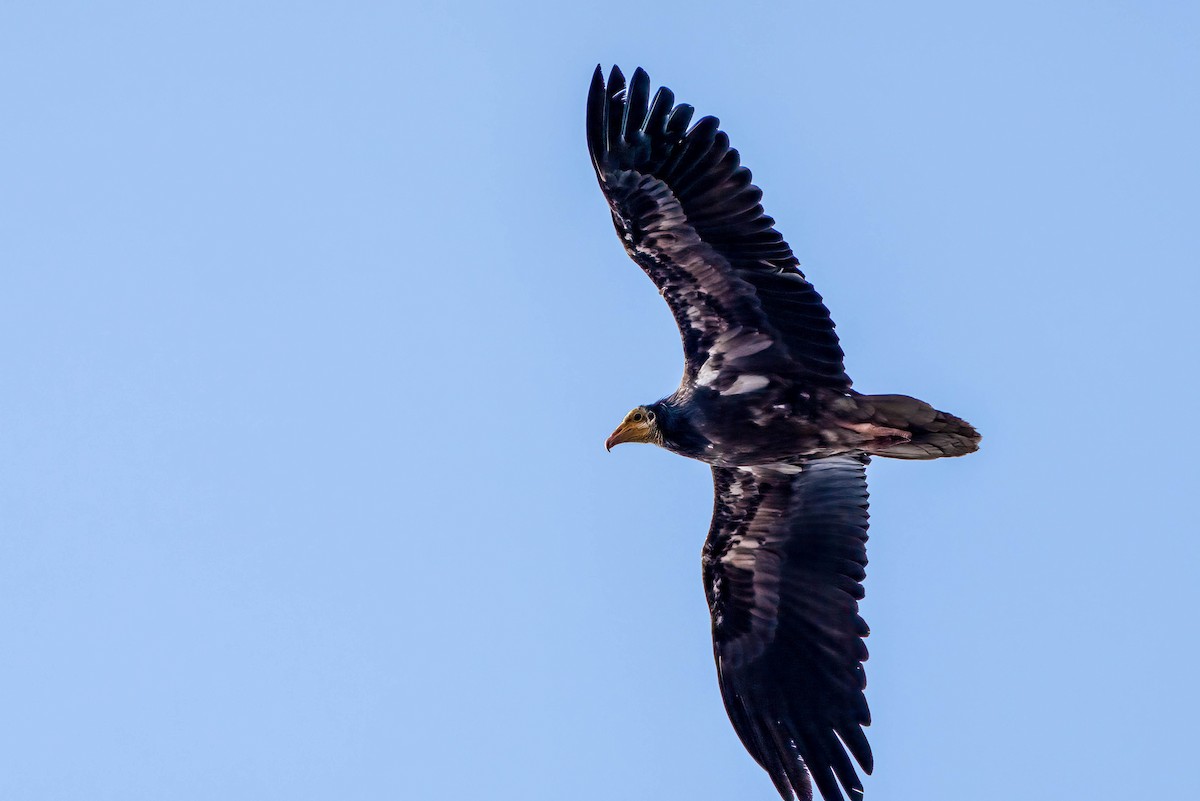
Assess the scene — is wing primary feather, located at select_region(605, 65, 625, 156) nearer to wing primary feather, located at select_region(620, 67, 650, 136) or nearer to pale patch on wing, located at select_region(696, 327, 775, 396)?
wing primary feather, located at select_region(620, 67, 650, 136)

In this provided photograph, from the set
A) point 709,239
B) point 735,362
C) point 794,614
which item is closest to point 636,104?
point 709,239

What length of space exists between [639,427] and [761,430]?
1108mm

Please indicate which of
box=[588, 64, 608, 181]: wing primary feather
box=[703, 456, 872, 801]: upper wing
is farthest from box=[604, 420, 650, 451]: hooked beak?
box=[588, 64, 608, 181]: wing primary feather

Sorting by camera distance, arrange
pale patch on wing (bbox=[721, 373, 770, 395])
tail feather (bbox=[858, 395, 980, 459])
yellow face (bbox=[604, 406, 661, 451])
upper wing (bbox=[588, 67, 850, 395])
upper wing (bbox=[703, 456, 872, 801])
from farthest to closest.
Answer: yellow face (bbox=[604, 406, 661, 451]) < upper wing (bbox=[703, 456, 872, 801]) < pale patch on wing (bbox=[721, 373, 770, 395]) < upper wing (bbox=[588, 67, 850, 395]) < tail feather (bbox=[858, 395, 980, 459])

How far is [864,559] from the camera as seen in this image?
14.2 metres

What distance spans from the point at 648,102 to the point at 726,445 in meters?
3.05

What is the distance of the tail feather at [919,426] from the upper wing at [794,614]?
99 cm

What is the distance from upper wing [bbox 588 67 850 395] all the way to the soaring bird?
1cm

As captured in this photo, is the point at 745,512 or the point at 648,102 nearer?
the point at 648,102

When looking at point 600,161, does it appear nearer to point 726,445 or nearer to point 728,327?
point 728,327

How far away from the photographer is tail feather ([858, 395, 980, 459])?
1286cm

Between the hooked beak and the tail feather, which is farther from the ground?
the hooked beak

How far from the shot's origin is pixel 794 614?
565 inches

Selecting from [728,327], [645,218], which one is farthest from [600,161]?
[728,327]
